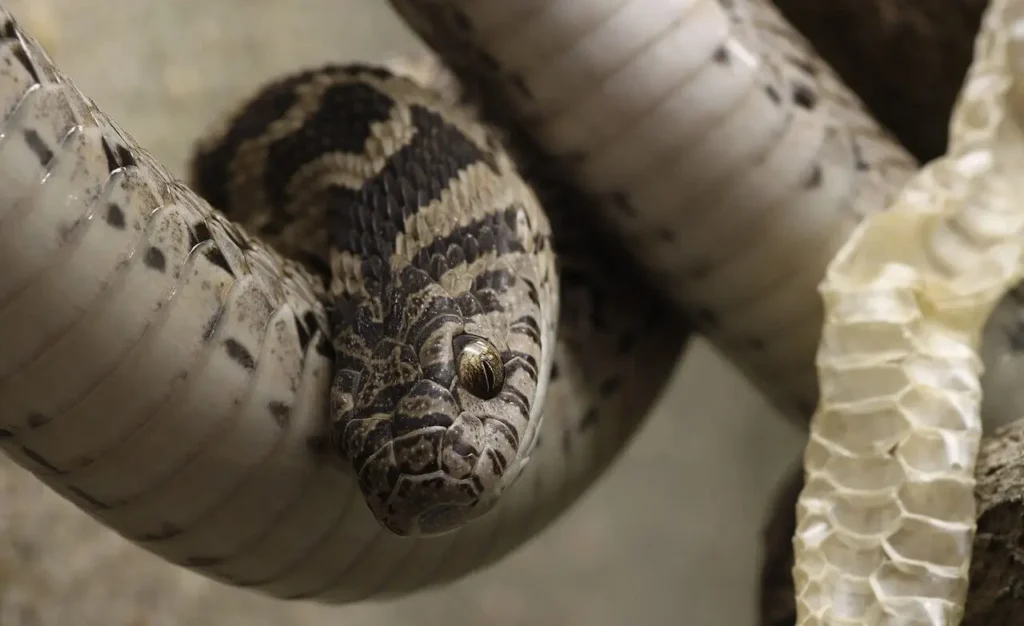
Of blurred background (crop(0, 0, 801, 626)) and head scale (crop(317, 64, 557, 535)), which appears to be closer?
head scale (crop(317, 64, 557, 535))

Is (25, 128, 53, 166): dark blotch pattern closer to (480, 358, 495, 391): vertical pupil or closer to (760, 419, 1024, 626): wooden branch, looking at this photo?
(480, 358, 495, 391): vertical pupil

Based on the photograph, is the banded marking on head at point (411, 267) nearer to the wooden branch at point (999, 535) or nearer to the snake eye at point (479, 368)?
the snake eye at point (479, 368)

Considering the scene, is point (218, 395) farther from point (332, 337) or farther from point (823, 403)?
point (823, 403)

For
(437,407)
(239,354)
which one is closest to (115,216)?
(239,354)

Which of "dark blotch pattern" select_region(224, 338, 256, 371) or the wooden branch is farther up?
"dark blotch pattern" select_region(224, 338, 256, 371)

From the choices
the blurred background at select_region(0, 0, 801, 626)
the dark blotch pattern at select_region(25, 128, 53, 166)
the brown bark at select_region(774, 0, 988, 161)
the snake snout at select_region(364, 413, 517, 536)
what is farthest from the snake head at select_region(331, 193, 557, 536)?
the brown bark at select_region(774, 0, 988, 161)

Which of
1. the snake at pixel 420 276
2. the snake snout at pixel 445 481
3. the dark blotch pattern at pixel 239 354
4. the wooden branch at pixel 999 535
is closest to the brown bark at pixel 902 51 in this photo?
the snake at pixel 420 276

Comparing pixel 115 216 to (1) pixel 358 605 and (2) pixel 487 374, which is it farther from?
(1) pixel 358 605
